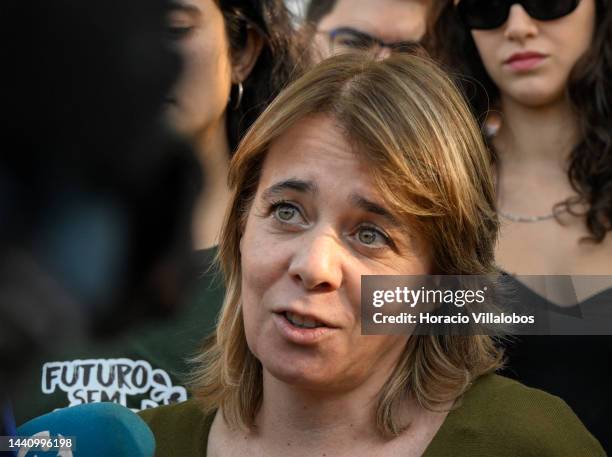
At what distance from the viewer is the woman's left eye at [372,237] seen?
1684 mm

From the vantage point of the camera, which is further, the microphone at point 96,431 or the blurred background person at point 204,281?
the blurred background person at point 204,281

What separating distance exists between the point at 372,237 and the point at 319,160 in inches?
6.7

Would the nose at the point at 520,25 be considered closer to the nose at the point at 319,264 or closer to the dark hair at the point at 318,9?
the dark hair at the point at 318,9

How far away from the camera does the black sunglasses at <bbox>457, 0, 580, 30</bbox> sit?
242 centimetres

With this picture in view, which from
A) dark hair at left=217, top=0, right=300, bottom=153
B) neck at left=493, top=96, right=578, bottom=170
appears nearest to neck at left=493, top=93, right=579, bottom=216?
neck at left=493, top=96, right=578, bottom=170

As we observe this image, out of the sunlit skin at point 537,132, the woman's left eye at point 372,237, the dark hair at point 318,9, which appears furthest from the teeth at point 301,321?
the dark hair at point 318,9

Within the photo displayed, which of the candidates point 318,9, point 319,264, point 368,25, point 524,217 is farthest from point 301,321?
point 318,9

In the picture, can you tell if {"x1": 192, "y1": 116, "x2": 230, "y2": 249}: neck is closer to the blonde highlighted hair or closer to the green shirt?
the blonde highlighted hair

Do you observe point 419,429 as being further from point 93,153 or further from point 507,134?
point 93,153

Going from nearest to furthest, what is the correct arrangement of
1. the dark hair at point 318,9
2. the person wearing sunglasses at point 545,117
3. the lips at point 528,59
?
1. the person wearing sunglasses at point 545,117
2. the lips at point 528,59
3. the dark hair at point 318,9

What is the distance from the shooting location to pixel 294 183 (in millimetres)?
1754

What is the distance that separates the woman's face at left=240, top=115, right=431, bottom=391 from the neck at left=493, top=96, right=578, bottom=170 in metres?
0.88

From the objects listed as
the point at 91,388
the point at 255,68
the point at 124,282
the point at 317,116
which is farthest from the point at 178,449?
the point at 124,282

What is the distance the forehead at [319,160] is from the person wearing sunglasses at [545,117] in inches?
24.8
